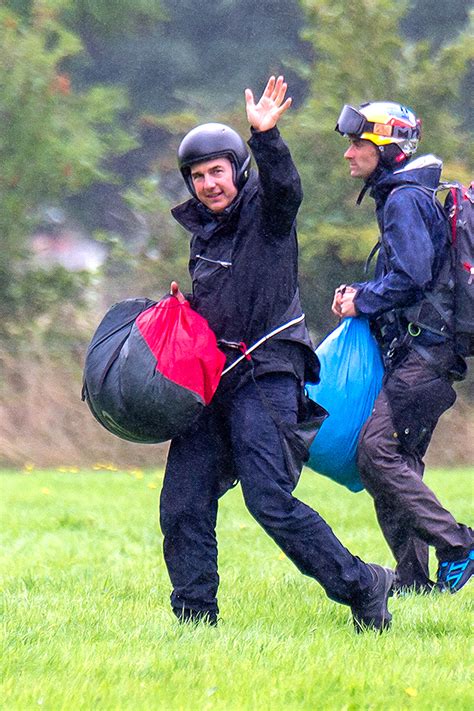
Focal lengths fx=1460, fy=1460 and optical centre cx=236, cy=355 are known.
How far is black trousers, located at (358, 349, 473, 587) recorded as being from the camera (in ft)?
21.0

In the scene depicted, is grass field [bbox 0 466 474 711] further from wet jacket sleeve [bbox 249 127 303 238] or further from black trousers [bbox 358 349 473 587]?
wet jacket sleeve [bbox 249 127 303 238]

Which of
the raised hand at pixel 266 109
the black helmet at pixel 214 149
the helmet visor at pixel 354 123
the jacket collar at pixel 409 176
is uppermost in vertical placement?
the helmet visor at pixel 354 123

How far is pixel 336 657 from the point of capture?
4.69 meters

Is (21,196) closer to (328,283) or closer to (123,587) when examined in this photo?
(328,283)

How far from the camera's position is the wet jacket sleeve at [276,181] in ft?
16.2

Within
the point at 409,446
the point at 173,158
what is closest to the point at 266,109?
the point at 409,446

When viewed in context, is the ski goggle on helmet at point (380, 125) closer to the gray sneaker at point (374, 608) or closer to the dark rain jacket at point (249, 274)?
the dark rain jacket at point (249, 274)

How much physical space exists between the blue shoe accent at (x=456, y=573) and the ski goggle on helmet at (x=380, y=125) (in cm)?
185

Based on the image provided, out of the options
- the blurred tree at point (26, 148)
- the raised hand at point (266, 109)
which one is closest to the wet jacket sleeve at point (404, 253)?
the raised hand at point (266, 109)

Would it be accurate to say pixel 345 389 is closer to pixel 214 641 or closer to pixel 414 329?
pixel 414 329

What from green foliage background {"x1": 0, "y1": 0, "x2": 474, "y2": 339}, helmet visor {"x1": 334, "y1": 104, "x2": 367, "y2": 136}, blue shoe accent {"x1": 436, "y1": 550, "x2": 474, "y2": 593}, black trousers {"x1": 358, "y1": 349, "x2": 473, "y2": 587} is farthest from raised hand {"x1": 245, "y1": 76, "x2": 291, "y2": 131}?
green foliage background {"x1": 0, "y1": 0, "x2": 474, "y2": 339}

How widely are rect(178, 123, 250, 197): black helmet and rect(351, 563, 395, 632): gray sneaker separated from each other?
5.06 feet

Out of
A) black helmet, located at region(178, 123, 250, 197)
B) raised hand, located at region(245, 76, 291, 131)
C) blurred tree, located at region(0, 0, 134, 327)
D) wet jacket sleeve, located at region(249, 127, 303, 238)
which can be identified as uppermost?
blurred tree, located at region(0, 0, 134, 327)

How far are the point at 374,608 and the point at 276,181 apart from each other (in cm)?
161
